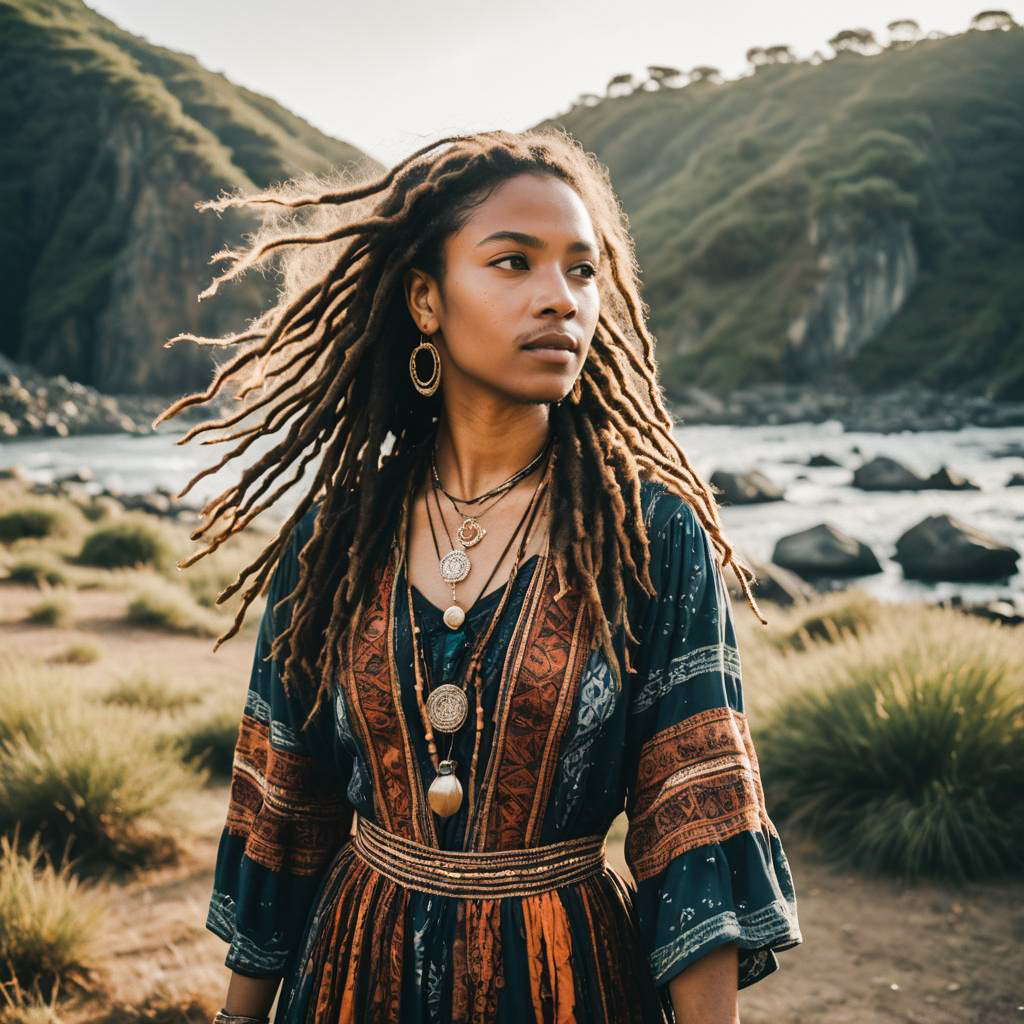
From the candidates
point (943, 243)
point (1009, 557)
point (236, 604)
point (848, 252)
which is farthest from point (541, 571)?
point (943, 243)

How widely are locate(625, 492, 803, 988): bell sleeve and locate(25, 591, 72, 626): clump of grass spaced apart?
8546 millimetres

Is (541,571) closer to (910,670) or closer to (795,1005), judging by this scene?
(795,1005)

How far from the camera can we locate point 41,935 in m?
3.68

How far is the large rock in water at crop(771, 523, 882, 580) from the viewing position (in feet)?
46.1

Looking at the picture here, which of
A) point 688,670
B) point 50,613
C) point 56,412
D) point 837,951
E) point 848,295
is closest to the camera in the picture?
point 688,670

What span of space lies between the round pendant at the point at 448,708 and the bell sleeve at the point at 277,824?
26 cm

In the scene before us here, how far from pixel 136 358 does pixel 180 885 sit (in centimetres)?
6807

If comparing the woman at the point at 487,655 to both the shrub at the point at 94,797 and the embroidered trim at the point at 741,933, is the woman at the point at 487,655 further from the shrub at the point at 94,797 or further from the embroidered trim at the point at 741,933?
the shrub at the point at 94,797

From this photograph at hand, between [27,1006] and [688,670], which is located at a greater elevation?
[688,670]

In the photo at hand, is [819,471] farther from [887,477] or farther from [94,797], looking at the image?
[94,797]

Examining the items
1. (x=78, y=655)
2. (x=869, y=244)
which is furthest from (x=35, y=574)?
(x=869, y=244)

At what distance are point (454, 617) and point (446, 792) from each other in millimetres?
277

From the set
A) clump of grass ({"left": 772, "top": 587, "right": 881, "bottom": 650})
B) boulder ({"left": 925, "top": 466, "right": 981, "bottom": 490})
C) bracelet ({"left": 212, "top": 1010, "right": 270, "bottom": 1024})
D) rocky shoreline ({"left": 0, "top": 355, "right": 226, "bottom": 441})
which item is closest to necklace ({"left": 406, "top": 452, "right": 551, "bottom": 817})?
bracelet ({"left": 212, "top": 1010, "right": 270, "bottom": 1024})

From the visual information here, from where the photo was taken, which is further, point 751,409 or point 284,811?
point 751,409
